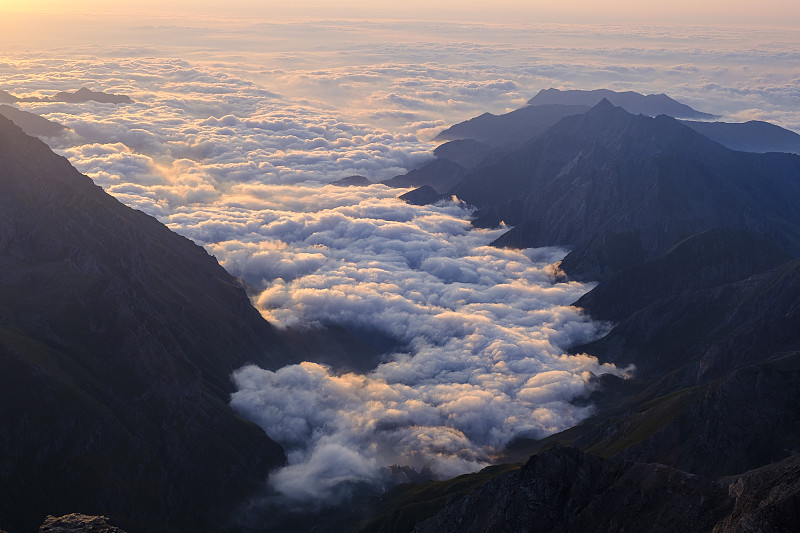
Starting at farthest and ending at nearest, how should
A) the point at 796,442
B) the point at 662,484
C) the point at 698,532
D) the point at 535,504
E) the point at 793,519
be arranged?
the point at 796,442 < the point at 535,504 < the point at 662,484 < the point at 698,532 < the point at 793,519

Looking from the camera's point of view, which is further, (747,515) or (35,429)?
(35,429)

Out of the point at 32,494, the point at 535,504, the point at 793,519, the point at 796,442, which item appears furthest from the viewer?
the point at 32,494

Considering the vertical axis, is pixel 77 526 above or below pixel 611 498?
above

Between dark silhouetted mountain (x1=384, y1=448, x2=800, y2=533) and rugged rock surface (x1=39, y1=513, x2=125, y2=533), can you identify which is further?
dark silhouetted mountain (x1=384, y1=448, x2=800, y2=533)

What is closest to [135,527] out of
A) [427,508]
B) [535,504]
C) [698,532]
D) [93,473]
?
[93,473]

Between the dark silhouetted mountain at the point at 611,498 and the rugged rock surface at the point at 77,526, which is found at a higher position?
the rugged rock surface at the point at 77,526

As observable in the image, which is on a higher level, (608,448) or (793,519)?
(793,519)

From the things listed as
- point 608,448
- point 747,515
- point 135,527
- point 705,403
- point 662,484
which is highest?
point 747,515

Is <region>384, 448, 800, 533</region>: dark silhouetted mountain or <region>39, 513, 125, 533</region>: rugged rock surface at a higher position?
<region>39, 513, 125, 533</region>: rugged rock surface

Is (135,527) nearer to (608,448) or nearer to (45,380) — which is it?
(45,380)

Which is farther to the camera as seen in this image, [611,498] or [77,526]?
[611,498]

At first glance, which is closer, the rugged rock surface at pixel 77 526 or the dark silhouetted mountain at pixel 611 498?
the rugged rock surface at pixel 77 526
